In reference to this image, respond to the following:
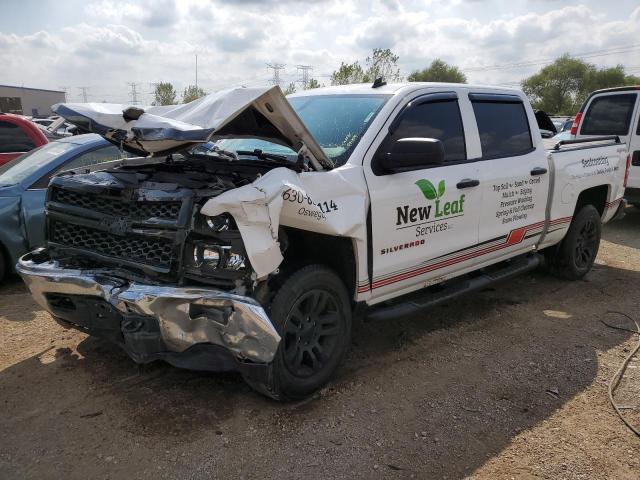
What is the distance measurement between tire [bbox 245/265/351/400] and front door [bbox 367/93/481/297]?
385 millimetres

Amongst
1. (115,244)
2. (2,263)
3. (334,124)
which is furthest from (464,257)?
(2,263)

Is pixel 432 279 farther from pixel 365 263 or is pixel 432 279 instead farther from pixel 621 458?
pixel 621 458

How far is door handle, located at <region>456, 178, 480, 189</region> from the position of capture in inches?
160

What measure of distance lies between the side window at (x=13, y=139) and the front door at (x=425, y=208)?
5.86m

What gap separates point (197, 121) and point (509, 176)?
280 centimetres

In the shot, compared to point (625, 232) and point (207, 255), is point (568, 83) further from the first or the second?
point (207, 255)

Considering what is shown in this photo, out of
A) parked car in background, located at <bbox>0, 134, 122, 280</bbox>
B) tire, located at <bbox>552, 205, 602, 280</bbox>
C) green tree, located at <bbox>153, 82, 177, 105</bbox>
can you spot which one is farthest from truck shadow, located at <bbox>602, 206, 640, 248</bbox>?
green tree, located at <bbox>153, 82, 177, 105</bbox>

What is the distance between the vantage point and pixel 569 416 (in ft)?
10.8

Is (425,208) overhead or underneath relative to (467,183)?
underneath

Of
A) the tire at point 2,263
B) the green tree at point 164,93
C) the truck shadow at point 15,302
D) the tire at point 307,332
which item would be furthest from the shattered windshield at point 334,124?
the green tree at point 164,93

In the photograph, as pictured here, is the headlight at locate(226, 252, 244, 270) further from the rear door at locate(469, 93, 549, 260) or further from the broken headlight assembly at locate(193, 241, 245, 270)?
the rear door at locate(469, 93, 549, 260)

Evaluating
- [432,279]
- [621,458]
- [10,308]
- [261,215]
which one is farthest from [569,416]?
[10,308]

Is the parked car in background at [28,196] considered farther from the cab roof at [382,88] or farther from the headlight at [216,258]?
the headlight at [216,258]

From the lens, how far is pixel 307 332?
327cm
